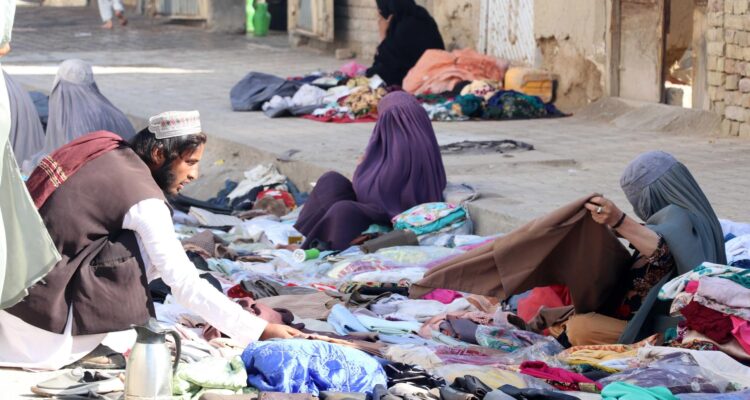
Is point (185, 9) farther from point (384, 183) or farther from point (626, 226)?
point (626, 226)

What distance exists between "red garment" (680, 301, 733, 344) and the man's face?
202cm

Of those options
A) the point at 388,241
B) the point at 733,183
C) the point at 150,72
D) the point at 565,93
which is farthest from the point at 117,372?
the point at 150,72

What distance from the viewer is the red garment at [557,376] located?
5.01 meters

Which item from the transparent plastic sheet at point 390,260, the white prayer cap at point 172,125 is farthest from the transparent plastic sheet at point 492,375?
the transparent plastic sheet at point 390,260

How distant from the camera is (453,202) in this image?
335 inches

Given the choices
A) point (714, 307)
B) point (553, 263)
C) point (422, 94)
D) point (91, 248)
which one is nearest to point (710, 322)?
point (714, 307)

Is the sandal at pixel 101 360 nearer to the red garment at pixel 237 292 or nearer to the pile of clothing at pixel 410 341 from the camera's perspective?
the pile of clothing at pixel 410 341

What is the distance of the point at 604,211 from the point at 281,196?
4498 millimetres

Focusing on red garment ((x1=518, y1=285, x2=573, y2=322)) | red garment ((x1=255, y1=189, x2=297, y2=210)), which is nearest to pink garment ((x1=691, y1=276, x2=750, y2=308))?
red garment ((x1=518, y1=285, x2=573, y2=322))

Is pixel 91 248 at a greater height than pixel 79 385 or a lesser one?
greater

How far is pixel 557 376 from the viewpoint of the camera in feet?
16.6

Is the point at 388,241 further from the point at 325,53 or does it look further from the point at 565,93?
the point at 325,53

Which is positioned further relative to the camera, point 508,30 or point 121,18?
point 121,18

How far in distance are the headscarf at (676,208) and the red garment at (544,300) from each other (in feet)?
2.06
